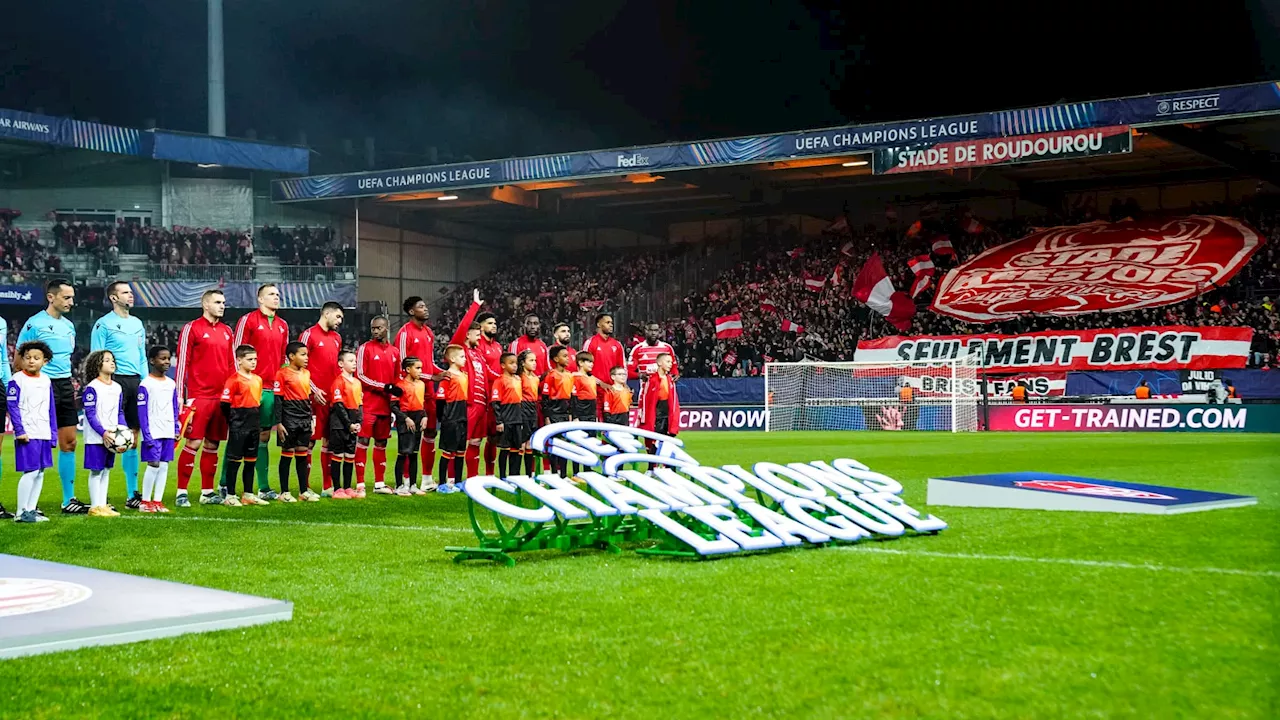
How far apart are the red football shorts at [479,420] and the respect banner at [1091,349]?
19321 millimetres

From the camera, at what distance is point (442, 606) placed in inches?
225

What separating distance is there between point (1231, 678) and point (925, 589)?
6.41ft

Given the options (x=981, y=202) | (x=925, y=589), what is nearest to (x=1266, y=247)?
(x=981, y=202)

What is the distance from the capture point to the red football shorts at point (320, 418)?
12445mm

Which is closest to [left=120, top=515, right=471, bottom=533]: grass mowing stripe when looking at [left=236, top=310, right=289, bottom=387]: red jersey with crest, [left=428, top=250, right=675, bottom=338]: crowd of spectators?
[left=236, top=310, right=289, bottom=387]: red jersey with crest

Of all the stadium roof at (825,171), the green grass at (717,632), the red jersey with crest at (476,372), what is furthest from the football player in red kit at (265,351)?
the stadium roof at (825,171)

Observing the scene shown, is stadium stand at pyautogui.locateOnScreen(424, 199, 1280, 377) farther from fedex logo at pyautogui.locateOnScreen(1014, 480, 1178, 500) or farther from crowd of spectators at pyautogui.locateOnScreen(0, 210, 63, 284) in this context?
fedex logo at pyautogui.locateOnScreen(1014, 480, 1178, 500)

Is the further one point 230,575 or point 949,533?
point 949,533

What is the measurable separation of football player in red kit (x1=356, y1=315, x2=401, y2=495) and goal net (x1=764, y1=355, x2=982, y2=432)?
16.6m

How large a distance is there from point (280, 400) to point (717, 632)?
25.9 feet

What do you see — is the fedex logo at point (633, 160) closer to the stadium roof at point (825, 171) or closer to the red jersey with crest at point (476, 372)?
the stadium roof at point (825, 171)

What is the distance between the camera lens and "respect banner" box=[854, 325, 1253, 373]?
29.1 meters

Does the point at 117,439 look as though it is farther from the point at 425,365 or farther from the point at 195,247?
the point at 195,247

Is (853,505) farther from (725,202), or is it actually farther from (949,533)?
(725,202)
